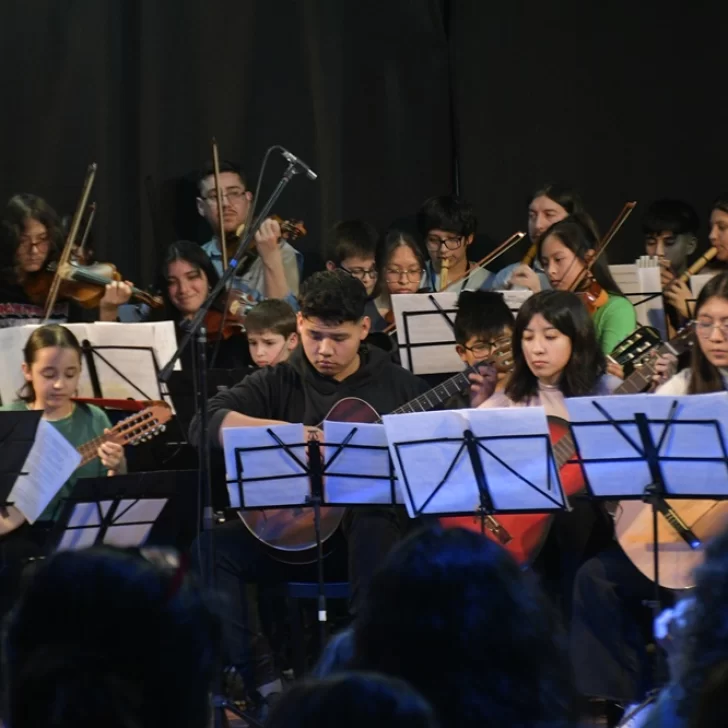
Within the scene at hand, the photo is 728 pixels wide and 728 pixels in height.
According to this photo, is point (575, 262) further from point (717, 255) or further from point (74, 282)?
point (74, 282)

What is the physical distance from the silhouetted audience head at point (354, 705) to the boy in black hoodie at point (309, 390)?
3004 millimetres

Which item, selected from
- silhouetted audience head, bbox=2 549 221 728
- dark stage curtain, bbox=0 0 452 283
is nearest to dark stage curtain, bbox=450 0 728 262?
→ dark stage curtain, bbox=0 0 452 283

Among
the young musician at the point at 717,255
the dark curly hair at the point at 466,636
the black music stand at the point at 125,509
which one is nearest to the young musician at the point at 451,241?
the young musician at the point at 717,255

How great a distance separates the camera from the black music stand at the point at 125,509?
3854 mm

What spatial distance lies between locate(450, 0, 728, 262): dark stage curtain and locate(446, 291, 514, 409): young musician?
2.17m

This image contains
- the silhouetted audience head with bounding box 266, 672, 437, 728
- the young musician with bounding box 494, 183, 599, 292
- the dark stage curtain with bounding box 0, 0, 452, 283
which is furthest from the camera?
the dark stage curtain with bounding box 0, 0, 452, 283

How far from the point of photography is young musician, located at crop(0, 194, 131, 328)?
5.55 meters

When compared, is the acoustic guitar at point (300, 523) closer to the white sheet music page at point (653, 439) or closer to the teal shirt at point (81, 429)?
the teal shirt at point (81, 429)

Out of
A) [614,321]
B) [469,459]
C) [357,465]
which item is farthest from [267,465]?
[614,321]

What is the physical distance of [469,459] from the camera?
3.65 metres

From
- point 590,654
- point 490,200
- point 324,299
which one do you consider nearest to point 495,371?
point 324,299

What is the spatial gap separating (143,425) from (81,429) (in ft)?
0.73

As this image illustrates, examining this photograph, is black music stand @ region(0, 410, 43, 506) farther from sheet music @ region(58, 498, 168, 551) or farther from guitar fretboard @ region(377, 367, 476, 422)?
guitar fretboard @ region(377, 367, 476, 422)

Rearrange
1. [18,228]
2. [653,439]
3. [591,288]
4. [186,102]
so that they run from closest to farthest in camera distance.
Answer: [653,439] → [591,288] → [18,228] → [186,102]
